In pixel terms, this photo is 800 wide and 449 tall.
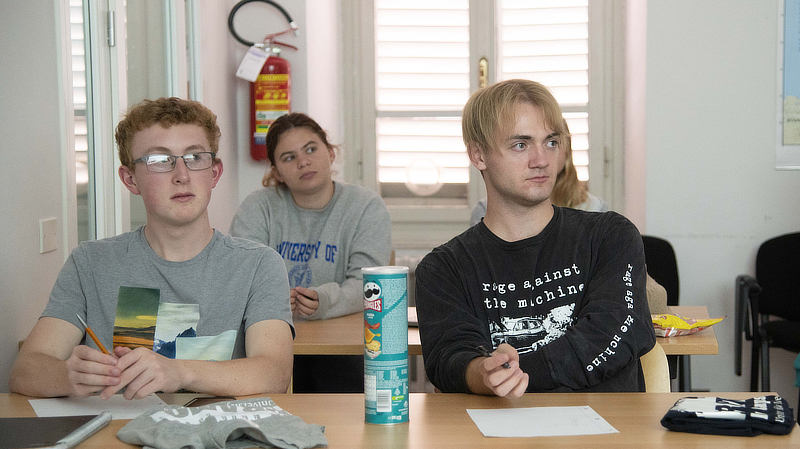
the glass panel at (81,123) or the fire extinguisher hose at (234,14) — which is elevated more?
the fire extinguisher hose at (234,14)

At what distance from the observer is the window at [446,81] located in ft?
14.5

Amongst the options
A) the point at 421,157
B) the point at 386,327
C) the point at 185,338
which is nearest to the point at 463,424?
the point at 386,327

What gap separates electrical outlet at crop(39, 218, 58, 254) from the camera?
2172mm

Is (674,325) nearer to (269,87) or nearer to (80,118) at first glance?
(80,118)

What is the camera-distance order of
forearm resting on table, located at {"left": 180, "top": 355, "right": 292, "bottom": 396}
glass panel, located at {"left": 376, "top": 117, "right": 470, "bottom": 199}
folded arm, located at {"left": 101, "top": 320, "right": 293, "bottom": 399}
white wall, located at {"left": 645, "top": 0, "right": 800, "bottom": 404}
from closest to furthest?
folded arm, located at {"left": 101, "top": 320, "right": 293, "bottom": 399}, forearm resting on table, located at {"left": 180, "top": 355, "right": 292, "bottom": 396}, white wall, located at {"left": 645, "top": 0, "right": 800, "bottom": 404}, glass panel, located at {"left": 376, "top": 117, "right": 470, "bottom": 199}

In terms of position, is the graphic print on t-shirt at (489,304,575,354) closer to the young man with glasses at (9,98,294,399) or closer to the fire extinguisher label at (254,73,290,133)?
the young man with glasses at (9,98,294,399)

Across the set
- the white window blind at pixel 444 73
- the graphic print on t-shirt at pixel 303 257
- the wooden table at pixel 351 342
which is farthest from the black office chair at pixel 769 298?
the graphic print on t-shirt at pixel 303 257

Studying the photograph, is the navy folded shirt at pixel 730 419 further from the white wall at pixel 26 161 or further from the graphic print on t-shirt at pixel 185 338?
the white wall at pixel 26 161

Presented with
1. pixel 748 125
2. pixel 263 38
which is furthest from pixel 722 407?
pixel 263 38

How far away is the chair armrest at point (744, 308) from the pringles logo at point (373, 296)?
9.08 feet

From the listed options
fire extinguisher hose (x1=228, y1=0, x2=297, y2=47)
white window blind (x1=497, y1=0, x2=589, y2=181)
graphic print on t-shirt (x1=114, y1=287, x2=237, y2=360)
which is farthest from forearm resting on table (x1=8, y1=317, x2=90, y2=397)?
white window blind (x1=497, y1=0, x2=589, y2=181)

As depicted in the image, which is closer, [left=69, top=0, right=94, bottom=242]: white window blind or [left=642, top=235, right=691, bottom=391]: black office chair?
[left=69, top=0, right=94, bottom=242]: white window blind

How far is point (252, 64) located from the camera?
3.87 metres

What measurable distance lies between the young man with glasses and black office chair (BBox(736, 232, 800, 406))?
2.55 meters
